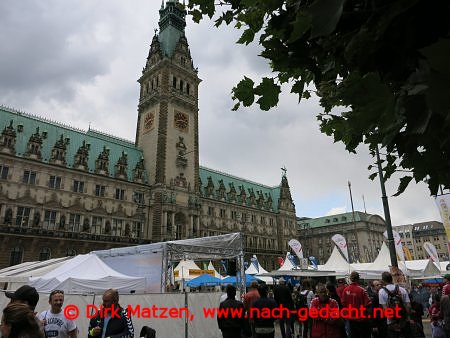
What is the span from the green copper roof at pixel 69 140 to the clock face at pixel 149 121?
3759mm

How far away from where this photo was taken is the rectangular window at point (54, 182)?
1546 inches

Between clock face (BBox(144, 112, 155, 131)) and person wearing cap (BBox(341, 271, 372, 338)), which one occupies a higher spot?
clock face (BBox(144, 112, 155, 131))

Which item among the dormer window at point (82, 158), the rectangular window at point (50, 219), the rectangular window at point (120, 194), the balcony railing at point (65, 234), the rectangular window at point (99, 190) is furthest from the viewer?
the rectangular window at point (120, 194)

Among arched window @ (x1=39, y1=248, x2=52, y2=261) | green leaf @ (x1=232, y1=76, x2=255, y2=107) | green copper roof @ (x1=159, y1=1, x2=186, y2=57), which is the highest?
green copper roof @ (x1=159, y1=1, x2=186, y2=57)

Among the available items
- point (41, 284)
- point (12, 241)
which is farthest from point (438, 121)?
point (12, 241)

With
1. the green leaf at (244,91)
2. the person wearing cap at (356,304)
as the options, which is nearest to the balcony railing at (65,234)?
the person wearing cap at (356,304)

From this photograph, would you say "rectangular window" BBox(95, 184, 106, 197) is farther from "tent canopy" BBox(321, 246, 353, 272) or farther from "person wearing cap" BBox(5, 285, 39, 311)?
"person wearing cap" BBox(5, 285, 39, 311)

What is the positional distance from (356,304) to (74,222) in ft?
126

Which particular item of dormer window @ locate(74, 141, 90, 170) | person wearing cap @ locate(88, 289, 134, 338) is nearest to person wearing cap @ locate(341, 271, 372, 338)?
person wearing cap @ locate(88, 289, 134, 338)

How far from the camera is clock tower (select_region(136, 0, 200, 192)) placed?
162ft

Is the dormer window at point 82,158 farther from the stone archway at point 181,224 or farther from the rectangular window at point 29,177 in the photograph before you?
the stone archway at point 181,224

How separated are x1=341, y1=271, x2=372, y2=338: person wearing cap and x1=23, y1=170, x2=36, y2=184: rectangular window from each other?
38310 mm

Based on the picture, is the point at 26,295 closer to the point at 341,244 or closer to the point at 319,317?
the point at 319,317

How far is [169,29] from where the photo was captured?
58031 millimetres
